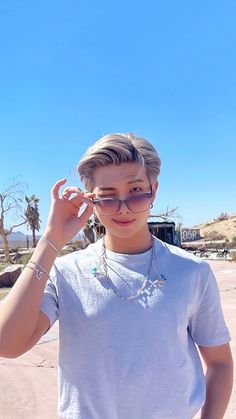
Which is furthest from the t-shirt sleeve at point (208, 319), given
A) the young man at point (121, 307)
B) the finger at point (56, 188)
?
the finger at point (56, 188)

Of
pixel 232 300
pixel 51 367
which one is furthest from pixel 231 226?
pixel 51 367

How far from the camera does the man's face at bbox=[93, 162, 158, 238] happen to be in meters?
1.40

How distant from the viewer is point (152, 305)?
52.9 inches

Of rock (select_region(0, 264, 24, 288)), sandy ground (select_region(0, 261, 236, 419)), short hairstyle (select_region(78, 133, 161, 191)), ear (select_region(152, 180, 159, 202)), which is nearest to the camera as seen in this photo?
short hairstyle (select_region(78, 133, 161, 191))

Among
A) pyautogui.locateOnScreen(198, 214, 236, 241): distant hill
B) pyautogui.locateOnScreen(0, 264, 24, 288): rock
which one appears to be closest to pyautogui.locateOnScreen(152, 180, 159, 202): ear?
pyautogui.locateOnScreen(0, 264, 24, 288): rock

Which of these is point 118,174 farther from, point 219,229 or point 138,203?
point 219,229

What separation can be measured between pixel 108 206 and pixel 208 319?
48 centimetres

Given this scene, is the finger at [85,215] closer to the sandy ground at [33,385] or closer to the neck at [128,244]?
the neck at [128,244]

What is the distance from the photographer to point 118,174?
1398 mm

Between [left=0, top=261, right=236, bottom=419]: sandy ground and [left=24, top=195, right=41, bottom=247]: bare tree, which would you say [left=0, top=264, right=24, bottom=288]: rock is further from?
[left=24, top=195, right=41, bottom=247]: bare tree

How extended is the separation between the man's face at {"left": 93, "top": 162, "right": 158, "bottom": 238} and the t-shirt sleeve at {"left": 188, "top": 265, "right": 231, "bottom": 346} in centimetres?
29

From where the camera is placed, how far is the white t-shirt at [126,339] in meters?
1.29

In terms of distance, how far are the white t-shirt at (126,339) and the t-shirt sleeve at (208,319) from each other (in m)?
0.02

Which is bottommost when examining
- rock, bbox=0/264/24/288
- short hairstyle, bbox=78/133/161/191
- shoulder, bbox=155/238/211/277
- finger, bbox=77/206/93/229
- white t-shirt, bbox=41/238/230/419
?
rock, bbox=0/264/24/288
